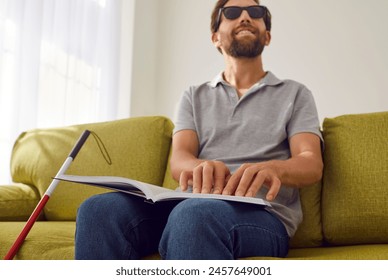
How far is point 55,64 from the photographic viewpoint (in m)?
2.89

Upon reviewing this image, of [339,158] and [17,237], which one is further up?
[339,158]

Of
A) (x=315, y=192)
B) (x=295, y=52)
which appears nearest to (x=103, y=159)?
(x=315, y=192)

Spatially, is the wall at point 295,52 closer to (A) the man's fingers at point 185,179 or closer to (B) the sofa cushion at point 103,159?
(B) the sofa cushion at point 103,159

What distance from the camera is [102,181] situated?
1.13 m

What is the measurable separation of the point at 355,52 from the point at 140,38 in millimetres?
1407

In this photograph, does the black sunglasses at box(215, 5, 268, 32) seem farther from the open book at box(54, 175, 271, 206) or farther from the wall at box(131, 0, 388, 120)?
the wall at box(131, 0, 388, 120)

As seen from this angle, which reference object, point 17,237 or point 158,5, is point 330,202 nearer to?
point 17,237

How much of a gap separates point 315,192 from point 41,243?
0.84m

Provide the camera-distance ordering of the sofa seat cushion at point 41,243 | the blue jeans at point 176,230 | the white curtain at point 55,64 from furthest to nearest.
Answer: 1. the white curtain at point 55,64
2. the sofa seat cushion at point 41,243
3. the blue jeans at point 176,230

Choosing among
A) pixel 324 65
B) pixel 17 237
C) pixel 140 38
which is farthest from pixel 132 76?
pixel 17 237

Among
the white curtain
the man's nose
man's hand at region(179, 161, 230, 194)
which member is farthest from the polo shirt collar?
the white curtain

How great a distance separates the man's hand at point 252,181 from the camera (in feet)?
3.88

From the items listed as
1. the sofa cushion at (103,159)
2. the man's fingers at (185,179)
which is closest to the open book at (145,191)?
the man's fingers at (185,179)

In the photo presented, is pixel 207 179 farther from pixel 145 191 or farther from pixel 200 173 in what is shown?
pixel 145 191
